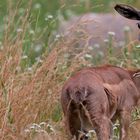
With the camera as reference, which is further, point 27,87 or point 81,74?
point 27,87

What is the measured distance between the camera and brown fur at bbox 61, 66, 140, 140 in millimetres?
8156

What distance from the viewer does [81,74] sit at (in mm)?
8445

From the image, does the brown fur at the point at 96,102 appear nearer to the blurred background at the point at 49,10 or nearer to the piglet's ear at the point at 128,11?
the piglet's ear at the point at 128,11

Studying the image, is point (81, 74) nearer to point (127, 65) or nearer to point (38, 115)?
point (38, 115)

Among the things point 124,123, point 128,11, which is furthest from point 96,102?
point 128,11

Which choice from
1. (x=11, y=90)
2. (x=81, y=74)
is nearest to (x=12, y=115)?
(x=11, y=90)

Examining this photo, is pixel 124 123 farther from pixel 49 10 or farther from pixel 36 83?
pixel 49 10

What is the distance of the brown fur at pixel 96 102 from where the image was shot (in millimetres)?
8156

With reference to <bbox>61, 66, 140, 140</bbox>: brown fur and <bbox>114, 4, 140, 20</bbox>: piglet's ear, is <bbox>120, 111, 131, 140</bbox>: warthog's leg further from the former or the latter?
<bbox>114, 4, 140, 20</bbox>: piglet's ear

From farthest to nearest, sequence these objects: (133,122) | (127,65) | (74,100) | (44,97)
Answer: (127,65) → (44,97) → (133,122) → (74,100)

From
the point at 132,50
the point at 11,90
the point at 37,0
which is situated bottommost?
the point at 37,0

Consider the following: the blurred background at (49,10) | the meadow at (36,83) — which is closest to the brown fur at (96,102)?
the meadow at (36,83)

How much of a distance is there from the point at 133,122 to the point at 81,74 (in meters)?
0.83

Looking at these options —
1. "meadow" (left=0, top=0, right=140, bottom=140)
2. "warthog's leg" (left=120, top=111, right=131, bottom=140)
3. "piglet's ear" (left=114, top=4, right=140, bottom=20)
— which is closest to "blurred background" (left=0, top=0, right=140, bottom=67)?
"meadow" (left=0, top=0, right=140, bottom=140)
